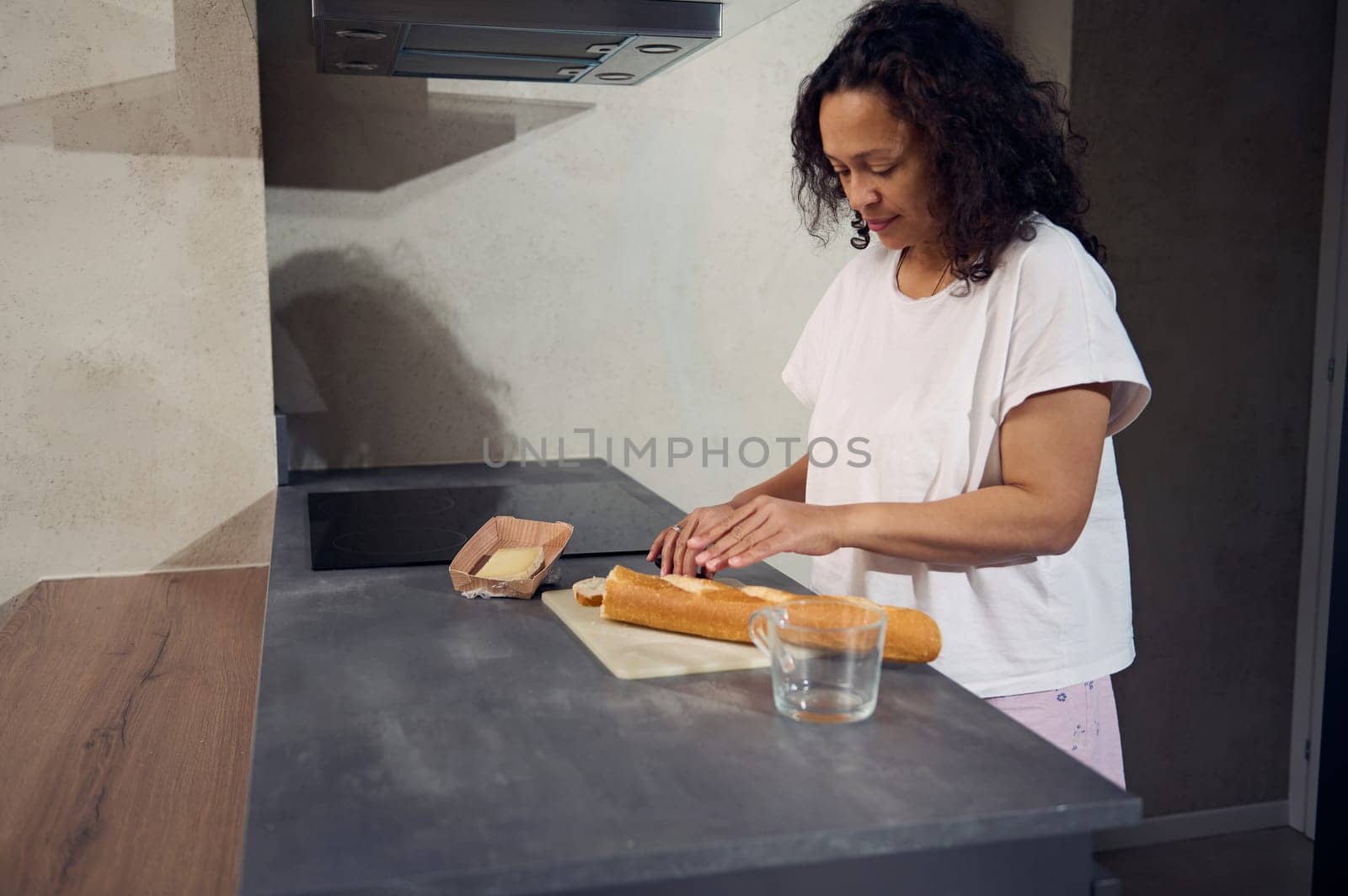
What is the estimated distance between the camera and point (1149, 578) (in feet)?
9.14

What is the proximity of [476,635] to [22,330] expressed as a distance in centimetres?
119

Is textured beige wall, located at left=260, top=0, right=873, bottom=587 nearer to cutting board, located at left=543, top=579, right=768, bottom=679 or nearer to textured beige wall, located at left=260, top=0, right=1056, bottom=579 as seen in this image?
textured beige wall, located at left=260, top=0, right=1056, bottom=579

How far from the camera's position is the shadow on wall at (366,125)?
2246 millimetres

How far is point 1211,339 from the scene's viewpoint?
9.06ft

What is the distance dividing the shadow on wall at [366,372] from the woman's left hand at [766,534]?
1.33 m

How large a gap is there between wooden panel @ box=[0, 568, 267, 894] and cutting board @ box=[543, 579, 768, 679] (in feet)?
1.24

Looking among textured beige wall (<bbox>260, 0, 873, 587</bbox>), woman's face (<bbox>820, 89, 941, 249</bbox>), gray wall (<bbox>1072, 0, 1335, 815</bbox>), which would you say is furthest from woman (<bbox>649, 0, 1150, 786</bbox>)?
gray wall (<bbox>1072, 0, 1335, 815</bbox>)

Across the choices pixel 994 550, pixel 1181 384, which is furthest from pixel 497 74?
pixel 1181 384

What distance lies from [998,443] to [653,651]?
0.51 metres

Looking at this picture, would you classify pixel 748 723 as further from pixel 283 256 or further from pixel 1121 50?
pixel 1121 50

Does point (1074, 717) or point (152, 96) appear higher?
point (152, 96)

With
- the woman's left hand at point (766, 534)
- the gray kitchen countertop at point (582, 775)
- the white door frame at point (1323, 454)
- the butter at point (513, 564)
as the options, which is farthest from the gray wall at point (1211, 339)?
the gray kitchen countertop at point (582, 775)

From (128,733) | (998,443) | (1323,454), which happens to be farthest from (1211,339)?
(128,733)

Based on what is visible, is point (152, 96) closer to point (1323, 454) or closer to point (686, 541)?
point (686, 541)
